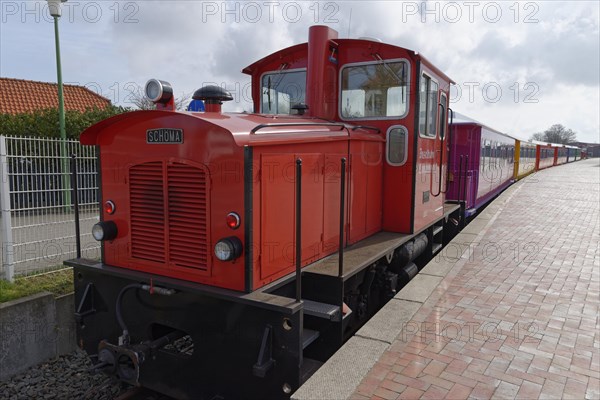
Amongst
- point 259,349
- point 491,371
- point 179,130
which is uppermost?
point 179,130

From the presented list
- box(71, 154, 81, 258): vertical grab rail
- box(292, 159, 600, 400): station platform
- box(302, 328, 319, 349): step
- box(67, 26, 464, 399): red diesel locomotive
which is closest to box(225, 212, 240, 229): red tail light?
box(67, 26, 464, 399): red diesel locomotive

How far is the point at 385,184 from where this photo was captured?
5121 millimetres

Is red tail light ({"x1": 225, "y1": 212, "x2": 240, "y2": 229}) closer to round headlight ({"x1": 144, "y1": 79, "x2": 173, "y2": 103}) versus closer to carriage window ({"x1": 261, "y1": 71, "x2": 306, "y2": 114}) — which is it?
→ round headlight ({"x1": 144, "y1": 79, "x2": 173, "y2": 103})

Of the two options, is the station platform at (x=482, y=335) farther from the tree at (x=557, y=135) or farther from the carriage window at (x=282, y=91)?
the tree at (x=557, y=135)

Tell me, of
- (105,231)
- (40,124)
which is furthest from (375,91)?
(40,124)

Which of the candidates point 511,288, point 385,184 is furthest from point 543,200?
point 385,184

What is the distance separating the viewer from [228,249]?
296 cm

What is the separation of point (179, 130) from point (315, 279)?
5.28ft

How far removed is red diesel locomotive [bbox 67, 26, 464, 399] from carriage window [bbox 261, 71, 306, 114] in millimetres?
245

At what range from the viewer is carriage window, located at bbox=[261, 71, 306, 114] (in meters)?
4.97

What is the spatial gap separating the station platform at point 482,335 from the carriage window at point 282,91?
253 cm

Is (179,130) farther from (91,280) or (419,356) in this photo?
A: (419,356)

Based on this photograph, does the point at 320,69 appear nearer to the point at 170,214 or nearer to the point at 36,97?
the point at 170,214

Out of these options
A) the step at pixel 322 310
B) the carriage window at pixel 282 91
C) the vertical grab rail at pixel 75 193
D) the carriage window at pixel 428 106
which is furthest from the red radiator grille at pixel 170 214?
the carriage window at pixel 428 106
